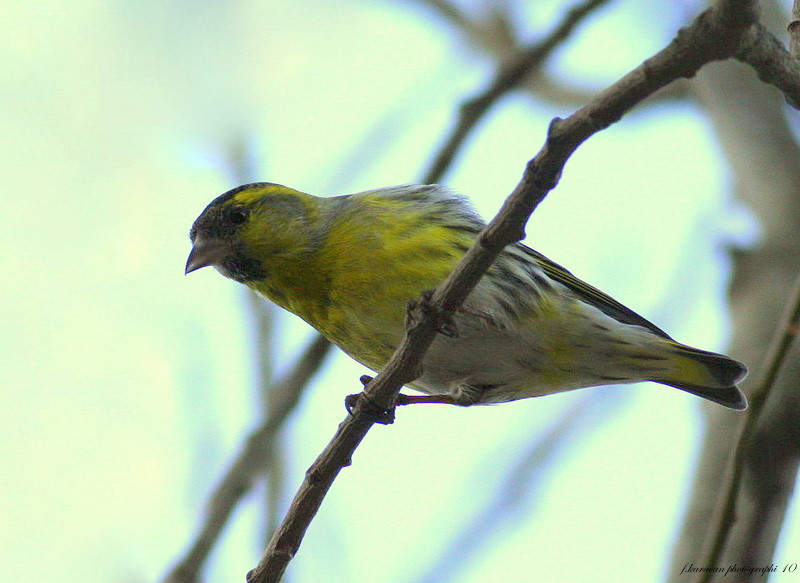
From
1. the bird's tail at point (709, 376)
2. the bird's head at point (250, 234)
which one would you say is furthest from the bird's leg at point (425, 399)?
the bird's tail at point (709, 376)

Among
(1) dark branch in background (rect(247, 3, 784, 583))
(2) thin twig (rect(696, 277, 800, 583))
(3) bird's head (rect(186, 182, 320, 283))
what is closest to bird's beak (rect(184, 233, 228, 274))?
(3) bird's head (rect(186, 182, 320, 283))

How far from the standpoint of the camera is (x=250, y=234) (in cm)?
477

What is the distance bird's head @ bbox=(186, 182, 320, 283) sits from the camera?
15.2 ft

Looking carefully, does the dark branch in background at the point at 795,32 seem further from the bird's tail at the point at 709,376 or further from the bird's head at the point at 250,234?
the bird's head at the point at 250,234

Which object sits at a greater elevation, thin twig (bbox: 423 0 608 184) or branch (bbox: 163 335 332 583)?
thin twig (bbox: 423 0 608 184)

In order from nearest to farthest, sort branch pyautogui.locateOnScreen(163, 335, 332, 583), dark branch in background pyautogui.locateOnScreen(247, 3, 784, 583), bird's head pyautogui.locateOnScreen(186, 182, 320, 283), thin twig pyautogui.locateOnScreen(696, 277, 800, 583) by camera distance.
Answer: dark branch in background pyautogui.locateOnScreen(247, 3, 784, 583)
thin twig pyautogui.locateOnScreen(696, 277, 800, 583)
branch pyautogui.locateOnScreen(163, 335, 332, 583)
bird's head pyautogui.locateOnScreen(186, 182, 320, 283)

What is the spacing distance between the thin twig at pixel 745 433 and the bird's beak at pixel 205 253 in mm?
2638

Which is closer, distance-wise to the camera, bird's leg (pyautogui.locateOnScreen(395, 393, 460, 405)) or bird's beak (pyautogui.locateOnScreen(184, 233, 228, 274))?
bird's leg (pyautogui.locateOnScreen(395, 393, 460, 405))

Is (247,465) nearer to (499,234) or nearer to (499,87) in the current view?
(499,234)

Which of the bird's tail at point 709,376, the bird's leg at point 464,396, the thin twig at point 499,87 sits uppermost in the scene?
the thin twig at point 499,87

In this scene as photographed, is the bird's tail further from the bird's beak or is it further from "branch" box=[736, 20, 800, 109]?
the bird's beak

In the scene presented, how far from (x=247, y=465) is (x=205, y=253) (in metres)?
1.10

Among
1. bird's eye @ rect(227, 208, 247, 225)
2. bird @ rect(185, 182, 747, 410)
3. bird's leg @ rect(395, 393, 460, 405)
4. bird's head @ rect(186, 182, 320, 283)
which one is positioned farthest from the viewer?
bird's eye @ rect(227, 208, 247, 225)

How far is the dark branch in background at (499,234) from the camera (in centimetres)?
233
